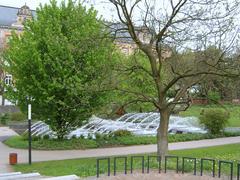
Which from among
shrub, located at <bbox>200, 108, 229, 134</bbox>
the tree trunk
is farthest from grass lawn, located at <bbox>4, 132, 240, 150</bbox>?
the tree trunk

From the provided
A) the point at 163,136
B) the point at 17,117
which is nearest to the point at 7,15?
the point at 17,117

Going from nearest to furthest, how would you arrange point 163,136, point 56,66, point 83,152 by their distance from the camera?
point 163,136, point 83,152, point 56,66

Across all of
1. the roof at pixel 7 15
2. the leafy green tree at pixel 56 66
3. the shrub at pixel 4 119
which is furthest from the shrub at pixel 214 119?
the roof at pixel 7 15

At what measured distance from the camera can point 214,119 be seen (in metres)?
25.3

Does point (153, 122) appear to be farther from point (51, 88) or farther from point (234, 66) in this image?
point (234, 66)

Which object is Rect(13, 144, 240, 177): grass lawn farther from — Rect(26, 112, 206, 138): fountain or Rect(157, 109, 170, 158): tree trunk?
Rect(26, 112, 206, 138): fountain

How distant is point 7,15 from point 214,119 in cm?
5114

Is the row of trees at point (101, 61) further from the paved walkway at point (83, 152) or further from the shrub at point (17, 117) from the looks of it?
the shrub at point (17, 117)

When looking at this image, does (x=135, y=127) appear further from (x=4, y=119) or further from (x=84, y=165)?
(x=84, y=165)

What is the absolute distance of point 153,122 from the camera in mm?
29531

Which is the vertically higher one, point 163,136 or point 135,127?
point 163,136

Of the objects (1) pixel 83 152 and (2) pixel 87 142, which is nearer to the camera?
(1) pixel 83 152

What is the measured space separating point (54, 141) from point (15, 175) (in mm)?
9691

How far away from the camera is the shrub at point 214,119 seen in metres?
25.2
